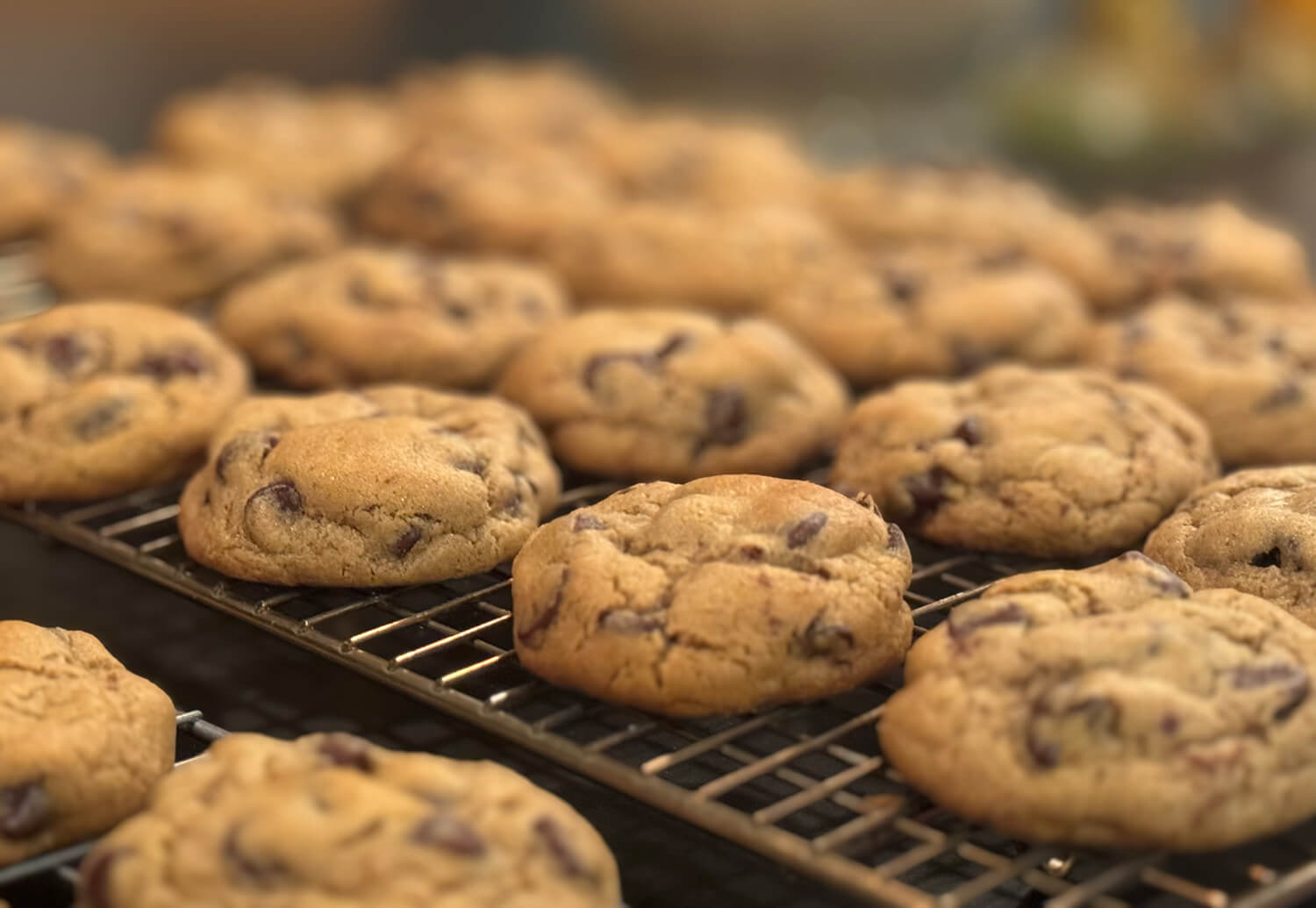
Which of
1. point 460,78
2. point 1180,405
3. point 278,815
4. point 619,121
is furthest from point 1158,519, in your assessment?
point 460,78

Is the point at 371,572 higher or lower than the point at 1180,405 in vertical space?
lower

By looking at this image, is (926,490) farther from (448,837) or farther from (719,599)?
(448,837)

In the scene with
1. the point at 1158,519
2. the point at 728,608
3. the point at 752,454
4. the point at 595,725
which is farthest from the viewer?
the point at 752,454

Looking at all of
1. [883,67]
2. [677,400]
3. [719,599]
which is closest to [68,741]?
[719,599]

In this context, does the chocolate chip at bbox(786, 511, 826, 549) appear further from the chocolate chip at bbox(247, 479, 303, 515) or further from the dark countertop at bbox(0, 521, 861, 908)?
the chocolate chip at bbox(247, 479, 303, 515)

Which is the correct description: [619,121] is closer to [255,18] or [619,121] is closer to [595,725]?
[255,18]

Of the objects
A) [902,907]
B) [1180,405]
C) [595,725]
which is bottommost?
[595,725]

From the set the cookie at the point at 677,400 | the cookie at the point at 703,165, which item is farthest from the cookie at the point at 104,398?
the cookie at the point at 703,165
